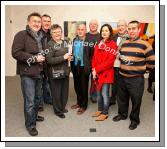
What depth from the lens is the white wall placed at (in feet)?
20.2

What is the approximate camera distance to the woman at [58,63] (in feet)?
10.6

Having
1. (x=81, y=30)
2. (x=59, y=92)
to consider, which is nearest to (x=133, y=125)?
(x=59, y=92)

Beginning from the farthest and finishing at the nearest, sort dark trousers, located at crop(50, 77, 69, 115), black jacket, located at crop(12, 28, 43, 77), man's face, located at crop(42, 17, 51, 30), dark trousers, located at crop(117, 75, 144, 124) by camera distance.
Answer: man's face, located at crop(42, 17, 51, 30) < dark trousers, located at crop(50, 77, 69, 115) < dark trousers, located at crop(117, 75, 144, 124) < black jacket, located at crop(12, 28, 43, 77)

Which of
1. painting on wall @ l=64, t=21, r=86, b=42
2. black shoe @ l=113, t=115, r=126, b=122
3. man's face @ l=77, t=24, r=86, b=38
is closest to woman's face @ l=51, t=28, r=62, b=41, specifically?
man's face @ l=77, t=24, r=86, b=38

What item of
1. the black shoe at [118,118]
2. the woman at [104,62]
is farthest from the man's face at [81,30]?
the black shoe at [118,118]

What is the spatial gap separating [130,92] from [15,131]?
4.94ft

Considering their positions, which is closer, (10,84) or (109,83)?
(109,83)

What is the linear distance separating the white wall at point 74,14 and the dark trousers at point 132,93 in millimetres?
3312

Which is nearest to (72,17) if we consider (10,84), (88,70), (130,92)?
(10,84)

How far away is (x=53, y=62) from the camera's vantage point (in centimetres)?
322

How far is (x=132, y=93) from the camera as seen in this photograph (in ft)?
10.3

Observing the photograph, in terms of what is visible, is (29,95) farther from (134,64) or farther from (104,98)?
(134,64)

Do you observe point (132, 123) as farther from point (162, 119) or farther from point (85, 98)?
point (85, 98)

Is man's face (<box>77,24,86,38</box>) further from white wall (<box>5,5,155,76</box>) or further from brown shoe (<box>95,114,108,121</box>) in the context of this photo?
white wall (<box>5,5,155,76</box>)
